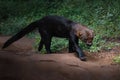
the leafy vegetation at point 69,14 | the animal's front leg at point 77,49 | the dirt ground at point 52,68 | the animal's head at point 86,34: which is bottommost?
the dirt ground at point 52,68

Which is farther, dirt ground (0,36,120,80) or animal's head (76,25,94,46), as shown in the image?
animal's head (76,25,94,46)

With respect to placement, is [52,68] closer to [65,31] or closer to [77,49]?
[77,49]

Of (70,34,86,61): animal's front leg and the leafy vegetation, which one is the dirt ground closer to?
(70,34,86,61): animal's front leg

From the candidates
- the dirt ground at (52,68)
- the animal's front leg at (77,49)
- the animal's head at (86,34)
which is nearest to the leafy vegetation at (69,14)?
the animal's head at (86,34)

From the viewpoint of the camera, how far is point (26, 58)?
6770mm

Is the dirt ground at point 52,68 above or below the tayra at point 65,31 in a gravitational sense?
below

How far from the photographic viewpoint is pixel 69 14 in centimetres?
1262

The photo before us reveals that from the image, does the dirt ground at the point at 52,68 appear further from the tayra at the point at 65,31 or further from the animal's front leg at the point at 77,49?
the tayra at the point at 65,31

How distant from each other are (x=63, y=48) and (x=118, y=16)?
3.36 meters

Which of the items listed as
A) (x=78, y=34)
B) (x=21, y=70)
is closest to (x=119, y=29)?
(x=78, y=34)

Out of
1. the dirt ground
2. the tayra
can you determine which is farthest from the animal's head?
the dirt ground

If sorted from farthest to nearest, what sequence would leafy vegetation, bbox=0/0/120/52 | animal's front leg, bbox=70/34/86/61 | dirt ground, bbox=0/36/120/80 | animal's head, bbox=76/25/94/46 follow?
1. leafy vegetation, bbox=0/0/120/52
2. animal's head, bbox=76/25/94/46
3. animal's front leg, bbox=70/34/86/61
4. dirt ground, bbox=0/36/120/80

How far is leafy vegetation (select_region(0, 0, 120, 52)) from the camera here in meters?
9.96

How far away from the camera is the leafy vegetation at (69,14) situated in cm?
996
